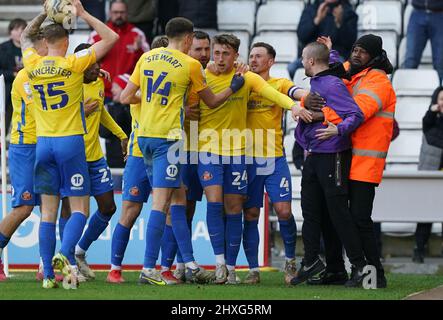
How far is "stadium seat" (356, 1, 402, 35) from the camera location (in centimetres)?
1878

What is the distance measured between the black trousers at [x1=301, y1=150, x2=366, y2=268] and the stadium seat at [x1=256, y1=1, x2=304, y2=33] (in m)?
7.61

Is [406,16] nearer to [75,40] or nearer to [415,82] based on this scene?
[415,82]

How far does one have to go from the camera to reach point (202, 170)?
11.9 m

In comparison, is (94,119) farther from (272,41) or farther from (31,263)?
(272,41)

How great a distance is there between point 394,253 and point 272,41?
4.03 metres

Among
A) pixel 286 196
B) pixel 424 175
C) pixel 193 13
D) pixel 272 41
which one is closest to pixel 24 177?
pixel 286 196

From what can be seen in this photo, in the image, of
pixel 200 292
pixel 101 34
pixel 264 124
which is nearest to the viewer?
pixel 200 292

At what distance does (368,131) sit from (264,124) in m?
1.40

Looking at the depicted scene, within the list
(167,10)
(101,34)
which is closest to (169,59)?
(101,34)

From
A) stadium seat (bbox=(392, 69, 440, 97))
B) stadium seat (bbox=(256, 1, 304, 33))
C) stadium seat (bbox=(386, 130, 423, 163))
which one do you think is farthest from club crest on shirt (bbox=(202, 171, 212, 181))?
stadium seat (bbox=(256, 1, 304, 33))

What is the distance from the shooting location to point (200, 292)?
415 inches

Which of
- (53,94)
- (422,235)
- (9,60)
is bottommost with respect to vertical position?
(422,235)

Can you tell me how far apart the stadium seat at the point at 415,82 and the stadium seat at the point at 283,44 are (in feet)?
5.65

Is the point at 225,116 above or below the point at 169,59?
below
